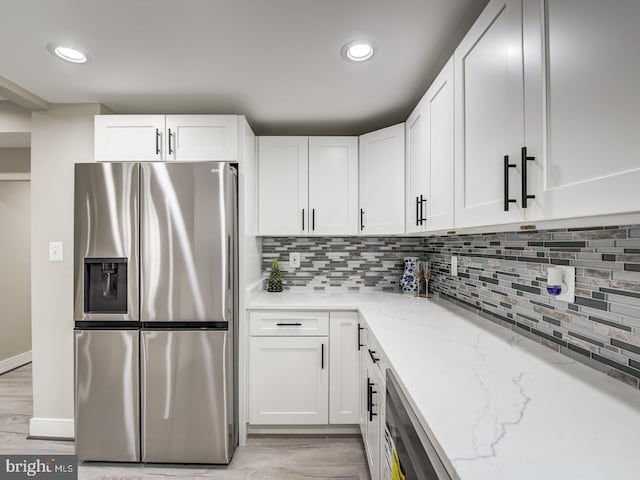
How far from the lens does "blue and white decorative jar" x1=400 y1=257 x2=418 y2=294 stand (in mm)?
2541

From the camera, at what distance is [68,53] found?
5.13ft

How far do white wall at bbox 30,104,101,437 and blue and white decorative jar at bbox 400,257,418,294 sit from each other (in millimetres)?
2421

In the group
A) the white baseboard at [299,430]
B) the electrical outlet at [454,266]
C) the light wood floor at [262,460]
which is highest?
the electrical outlet at [454,266]

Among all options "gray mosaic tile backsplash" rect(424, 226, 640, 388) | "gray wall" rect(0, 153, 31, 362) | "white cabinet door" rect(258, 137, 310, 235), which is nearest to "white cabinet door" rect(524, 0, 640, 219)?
"gray mosaic tile backsplash" rect(424, 226, 640, 388)

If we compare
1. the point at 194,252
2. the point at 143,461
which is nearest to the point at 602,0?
the point at 194,252

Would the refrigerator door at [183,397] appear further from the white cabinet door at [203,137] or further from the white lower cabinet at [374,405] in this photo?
the white cabinet door at [203,137]

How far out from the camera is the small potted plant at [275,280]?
8.62 ft

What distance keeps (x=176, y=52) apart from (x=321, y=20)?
0.74 metres

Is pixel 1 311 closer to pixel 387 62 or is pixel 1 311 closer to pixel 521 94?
pixel 387 62

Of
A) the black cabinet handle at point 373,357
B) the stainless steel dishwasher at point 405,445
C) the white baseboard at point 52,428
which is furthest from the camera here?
the white baseboard at point 52,428

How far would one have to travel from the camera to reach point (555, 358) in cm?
111

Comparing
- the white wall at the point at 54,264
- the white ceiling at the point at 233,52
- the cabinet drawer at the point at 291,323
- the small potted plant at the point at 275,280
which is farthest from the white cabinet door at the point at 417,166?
the white wall at the point at 54,264

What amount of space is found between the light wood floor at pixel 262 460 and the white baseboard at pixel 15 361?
125 cm

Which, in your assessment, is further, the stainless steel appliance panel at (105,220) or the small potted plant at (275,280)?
the small potted plant at (275,280)
